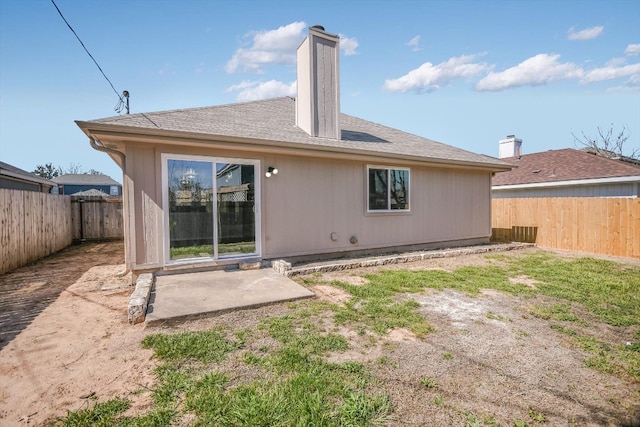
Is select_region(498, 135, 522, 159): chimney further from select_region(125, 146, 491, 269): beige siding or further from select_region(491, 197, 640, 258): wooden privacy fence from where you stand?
select_region(125, 146, 491, 269): beige siding

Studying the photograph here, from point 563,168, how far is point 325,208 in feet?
37.6

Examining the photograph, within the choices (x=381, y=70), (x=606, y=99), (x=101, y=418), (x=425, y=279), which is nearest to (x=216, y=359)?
(x=101, y=418)

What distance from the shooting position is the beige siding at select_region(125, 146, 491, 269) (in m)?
5.34

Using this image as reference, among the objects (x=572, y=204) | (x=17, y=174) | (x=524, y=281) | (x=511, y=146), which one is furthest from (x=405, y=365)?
(x=511, y=146)

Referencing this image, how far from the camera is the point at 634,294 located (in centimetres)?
483

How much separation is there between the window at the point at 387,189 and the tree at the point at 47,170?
189 ft

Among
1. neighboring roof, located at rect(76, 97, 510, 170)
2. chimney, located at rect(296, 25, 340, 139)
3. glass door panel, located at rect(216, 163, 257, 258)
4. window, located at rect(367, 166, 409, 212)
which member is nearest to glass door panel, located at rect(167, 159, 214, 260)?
glass door panel, located at rect(216, 163, 257, 258)

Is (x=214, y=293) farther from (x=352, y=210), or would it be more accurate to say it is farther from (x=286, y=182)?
(x=352, y=210)

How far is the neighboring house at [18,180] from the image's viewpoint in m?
11.2

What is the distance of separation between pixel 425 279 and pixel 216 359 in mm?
4112

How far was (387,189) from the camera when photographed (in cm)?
803

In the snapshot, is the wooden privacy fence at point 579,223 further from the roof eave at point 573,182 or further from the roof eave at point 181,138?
the roof eave at point 181,138

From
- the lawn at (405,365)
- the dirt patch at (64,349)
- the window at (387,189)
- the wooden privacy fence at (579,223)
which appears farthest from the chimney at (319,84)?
the wooden privacy fence at (579,223)

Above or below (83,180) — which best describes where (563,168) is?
below
